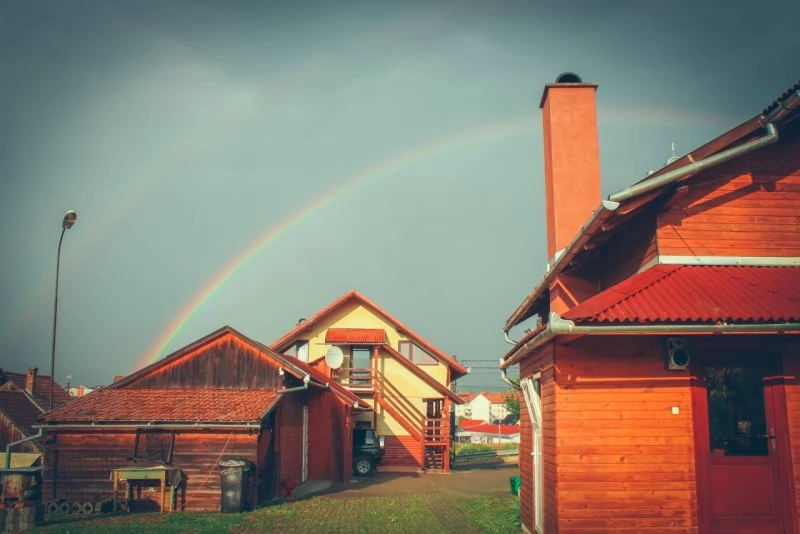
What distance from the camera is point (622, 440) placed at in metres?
10.6

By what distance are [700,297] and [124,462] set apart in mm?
16797

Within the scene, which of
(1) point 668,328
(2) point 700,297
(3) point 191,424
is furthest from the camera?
(3) point 191,424

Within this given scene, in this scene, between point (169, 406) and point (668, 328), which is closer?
point (668, 328)

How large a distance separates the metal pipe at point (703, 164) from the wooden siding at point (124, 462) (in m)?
13.7

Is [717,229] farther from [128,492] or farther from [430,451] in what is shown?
[430,451]

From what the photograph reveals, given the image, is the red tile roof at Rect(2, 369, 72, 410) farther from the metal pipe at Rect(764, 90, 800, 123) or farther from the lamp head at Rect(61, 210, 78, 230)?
the metal pipe at Rect(764, 90, 800, 123)

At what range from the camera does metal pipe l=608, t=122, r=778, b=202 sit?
34.7 feet

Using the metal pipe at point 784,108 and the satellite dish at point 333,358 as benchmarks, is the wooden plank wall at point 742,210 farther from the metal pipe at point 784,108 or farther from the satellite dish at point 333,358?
the satellite dish at point 333,358

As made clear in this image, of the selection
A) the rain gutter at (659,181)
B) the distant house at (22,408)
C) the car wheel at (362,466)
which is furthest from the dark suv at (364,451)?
the rain gutter at (659,181)

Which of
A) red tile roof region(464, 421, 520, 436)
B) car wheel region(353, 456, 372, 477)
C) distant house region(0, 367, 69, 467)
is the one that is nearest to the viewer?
distant house region(0, 367, 69, 467)

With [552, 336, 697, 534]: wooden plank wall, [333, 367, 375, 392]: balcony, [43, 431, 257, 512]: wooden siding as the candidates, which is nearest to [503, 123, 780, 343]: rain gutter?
[552, 336, 697, 534]: wooden plank wall

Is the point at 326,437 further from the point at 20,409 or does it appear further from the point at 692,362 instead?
the point at 692,362

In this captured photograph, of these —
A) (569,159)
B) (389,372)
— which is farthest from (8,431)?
(569,159)

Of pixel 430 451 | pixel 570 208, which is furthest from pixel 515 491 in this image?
pixel 430 451
